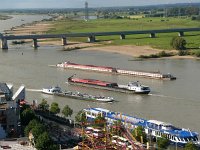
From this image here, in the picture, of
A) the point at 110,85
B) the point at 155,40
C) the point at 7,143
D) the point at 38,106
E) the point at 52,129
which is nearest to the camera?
the point at 7,143

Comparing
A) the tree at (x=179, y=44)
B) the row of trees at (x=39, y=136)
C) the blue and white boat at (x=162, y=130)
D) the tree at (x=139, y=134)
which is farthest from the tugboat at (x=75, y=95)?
the tree at (x=179, y=44)

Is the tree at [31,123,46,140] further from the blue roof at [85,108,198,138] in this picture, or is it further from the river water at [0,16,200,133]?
the river water at [0,16,200,133]

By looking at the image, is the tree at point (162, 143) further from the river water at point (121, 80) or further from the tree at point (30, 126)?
the tree at point (30, 126)

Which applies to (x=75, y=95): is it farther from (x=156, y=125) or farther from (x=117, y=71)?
(x=117, y=71)

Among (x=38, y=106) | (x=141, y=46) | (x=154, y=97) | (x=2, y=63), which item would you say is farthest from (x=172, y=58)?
(x=38, y=106)

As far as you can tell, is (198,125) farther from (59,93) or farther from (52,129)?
(59,93)

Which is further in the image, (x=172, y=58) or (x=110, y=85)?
(x=172, y=58)

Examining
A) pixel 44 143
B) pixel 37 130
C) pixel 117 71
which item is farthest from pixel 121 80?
pixel 44 143

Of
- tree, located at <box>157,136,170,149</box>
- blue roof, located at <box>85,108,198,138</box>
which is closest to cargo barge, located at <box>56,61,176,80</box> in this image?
blue roof, located at <box>85,108,198,138</box>
